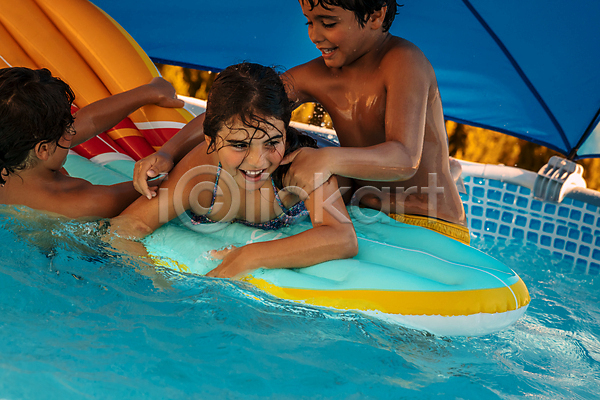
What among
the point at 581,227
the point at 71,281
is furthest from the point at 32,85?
the point at 581,227

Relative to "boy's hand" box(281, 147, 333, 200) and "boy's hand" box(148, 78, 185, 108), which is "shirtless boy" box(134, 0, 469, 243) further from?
"boy's hand" box(148, 78, 185, 108)

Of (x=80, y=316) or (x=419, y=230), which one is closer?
(x=80, y=316)

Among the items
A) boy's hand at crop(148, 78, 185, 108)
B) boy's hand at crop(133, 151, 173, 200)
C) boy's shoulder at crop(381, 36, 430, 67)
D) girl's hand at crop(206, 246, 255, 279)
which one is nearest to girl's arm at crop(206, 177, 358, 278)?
girl's hand at crop(206, 246, 255, 279)

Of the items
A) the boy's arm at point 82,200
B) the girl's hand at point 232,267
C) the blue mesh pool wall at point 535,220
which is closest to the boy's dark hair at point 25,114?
the boy's arm at point 82,200

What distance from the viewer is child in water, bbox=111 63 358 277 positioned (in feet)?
4.93

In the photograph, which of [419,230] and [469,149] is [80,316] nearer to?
[419,230]

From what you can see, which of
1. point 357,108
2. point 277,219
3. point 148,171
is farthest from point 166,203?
point 357,108

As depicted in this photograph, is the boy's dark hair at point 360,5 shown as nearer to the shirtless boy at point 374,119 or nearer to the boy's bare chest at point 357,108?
the shirtless boy at point 374,119

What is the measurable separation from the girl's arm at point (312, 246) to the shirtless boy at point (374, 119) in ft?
0.22

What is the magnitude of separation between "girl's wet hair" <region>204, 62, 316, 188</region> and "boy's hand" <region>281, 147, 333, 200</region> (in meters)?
0.10

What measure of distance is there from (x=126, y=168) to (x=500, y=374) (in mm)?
1800

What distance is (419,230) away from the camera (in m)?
1.86

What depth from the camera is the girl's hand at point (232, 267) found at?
155 centimetres

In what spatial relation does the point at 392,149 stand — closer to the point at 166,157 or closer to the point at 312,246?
the point at 312,246
